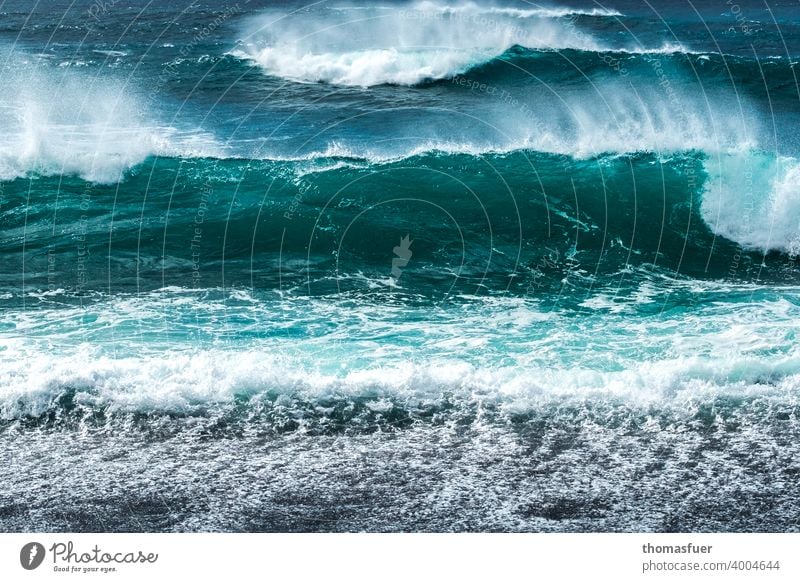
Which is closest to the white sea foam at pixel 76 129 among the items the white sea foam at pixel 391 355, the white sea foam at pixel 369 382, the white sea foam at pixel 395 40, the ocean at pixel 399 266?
the ocean at pixel 399 266

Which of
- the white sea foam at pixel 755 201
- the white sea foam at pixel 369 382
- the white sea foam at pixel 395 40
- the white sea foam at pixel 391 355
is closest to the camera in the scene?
the white sea foam at pixel 369 382

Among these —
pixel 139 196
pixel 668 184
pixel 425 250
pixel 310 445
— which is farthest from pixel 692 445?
pixel 139 196

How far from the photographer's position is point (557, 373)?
14.0 m

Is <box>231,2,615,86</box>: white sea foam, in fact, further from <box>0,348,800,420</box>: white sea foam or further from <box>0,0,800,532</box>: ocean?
<box>0,348,800,420</box>: white sea foam

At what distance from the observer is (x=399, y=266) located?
62.6 ft

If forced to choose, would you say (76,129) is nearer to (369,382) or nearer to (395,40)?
(395,40)

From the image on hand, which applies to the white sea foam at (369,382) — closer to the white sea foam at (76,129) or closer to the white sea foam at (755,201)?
the white sea foam at (755,201)

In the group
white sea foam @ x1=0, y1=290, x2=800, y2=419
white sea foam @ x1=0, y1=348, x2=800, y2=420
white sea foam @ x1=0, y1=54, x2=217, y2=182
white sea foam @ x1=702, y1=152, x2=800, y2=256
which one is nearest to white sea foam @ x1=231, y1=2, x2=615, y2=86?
white sea foam @ x1=0, y1=54, x2=217, y2=182

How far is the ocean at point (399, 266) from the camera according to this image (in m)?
11.5

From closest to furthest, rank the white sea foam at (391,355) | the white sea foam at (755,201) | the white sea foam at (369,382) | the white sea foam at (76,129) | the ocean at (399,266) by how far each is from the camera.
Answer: the ocean at (399,266)
the white sea foam at (369,382)
the white sea foam at (391,355)
the white sea foam at (755,201)
the white sea foam at (76,129)

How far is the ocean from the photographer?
11539 millimetres

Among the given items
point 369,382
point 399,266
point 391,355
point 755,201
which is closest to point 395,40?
point 399,266

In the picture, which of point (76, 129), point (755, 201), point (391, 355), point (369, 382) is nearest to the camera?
point (369, 382)
